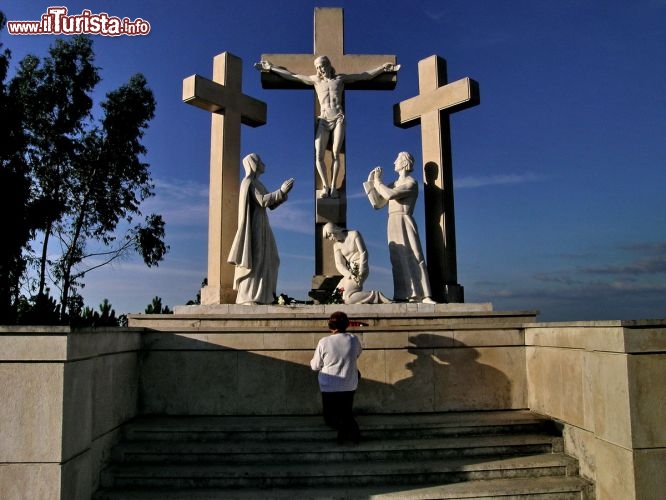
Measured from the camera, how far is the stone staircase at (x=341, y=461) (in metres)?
5.48

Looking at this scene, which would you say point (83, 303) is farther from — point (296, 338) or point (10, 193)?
point (296, 338)

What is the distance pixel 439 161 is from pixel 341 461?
6105mm

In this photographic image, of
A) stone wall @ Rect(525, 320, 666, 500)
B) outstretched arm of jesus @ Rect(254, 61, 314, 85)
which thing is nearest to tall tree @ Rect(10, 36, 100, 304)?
outstretched arm of jesus @ Rect(254, 61, 314, 85)

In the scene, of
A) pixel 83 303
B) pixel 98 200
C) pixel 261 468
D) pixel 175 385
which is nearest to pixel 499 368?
pixel 261 468

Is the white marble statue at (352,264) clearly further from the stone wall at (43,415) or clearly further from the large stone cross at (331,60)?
A: the stone wall at (43,415)

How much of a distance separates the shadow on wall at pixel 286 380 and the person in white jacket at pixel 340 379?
1053 millimetres

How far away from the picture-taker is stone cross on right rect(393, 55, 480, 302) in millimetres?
10109

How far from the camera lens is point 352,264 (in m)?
9.23

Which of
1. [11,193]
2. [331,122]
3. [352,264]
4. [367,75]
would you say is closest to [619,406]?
[352,264]

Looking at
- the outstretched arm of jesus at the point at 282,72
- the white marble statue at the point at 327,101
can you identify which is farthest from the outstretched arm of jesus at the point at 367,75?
the outstretched arm of jesus at the point at 282,72

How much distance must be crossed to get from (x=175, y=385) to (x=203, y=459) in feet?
5.03

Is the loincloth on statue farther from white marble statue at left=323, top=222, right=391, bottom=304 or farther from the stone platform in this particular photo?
the stone platform

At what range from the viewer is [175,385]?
7.25m

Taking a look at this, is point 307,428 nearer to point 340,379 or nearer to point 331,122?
point 340,379
